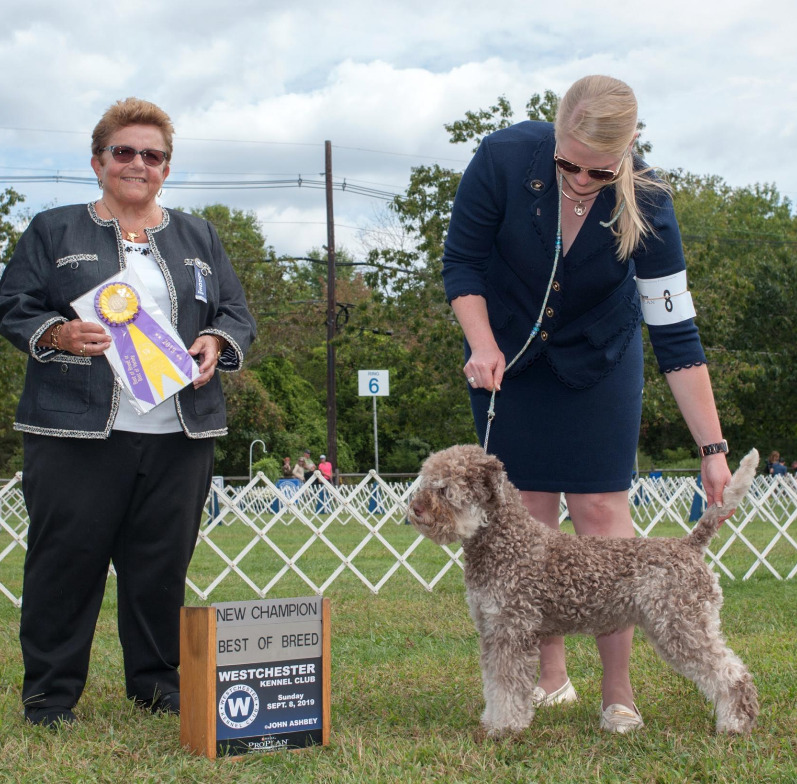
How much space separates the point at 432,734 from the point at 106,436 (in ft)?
4.50

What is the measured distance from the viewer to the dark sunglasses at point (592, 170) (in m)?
2.56

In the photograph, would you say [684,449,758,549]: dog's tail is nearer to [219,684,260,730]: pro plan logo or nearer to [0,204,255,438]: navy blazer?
[219,684,260,730]: pro plan logo

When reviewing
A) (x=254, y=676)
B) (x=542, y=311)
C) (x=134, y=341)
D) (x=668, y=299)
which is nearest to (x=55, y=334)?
(x=134, y=341)

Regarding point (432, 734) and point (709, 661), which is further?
point (432, 734)

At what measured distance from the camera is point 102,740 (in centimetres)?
267

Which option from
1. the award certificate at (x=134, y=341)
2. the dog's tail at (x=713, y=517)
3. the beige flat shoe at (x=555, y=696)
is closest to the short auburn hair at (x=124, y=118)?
the award certificate at (x=134, y=341)

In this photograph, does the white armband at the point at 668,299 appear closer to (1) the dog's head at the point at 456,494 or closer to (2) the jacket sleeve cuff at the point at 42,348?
(1) the dog's head at the point at 456,494

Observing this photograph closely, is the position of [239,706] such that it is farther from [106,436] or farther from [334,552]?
[334,552]

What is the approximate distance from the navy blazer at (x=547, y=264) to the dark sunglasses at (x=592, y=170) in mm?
146

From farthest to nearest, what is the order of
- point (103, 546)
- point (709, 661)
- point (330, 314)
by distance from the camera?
point (330, 314) < point (103, 546) < point (709, 661)

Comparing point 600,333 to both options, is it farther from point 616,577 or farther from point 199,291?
point 199,291

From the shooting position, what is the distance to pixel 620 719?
276 cm

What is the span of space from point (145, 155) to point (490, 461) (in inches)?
59.4

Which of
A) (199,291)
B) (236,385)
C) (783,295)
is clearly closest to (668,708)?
(199,291)
